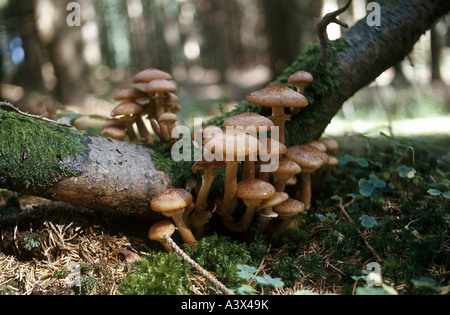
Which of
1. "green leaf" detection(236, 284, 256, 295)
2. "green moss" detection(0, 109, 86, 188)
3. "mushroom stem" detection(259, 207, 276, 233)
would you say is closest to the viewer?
"green leaf" detection(236, 284, 256, 295)

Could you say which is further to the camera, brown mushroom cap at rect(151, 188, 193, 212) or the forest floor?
brown mushroom cap at rect(151, 188, 193, 212)

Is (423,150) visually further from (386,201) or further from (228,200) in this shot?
(228,200)

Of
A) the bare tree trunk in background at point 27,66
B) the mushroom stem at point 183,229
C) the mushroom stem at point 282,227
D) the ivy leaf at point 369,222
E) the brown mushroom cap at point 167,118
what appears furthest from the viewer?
the bare tree trunk in background at point 27,66

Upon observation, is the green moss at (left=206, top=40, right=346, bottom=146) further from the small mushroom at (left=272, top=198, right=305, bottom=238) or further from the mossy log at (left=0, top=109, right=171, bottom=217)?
the mossy log at (left=0, top=109, right=171, bottom=217)

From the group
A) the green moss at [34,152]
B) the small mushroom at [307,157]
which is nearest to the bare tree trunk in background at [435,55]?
the small mushroom at [307,157]

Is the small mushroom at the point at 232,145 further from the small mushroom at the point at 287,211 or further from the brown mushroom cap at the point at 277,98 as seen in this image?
the small mushroom at the point at 287,211

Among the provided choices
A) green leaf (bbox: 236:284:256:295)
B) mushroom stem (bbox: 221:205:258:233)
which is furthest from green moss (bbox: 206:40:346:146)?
green leaf (bbox: 236:284:256:295)

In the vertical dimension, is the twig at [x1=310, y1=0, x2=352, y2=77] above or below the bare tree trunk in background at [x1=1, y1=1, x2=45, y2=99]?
below

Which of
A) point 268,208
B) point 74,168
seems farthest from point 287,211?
point 74,168

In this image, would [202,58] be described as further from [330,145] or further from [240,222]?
[240,222]
